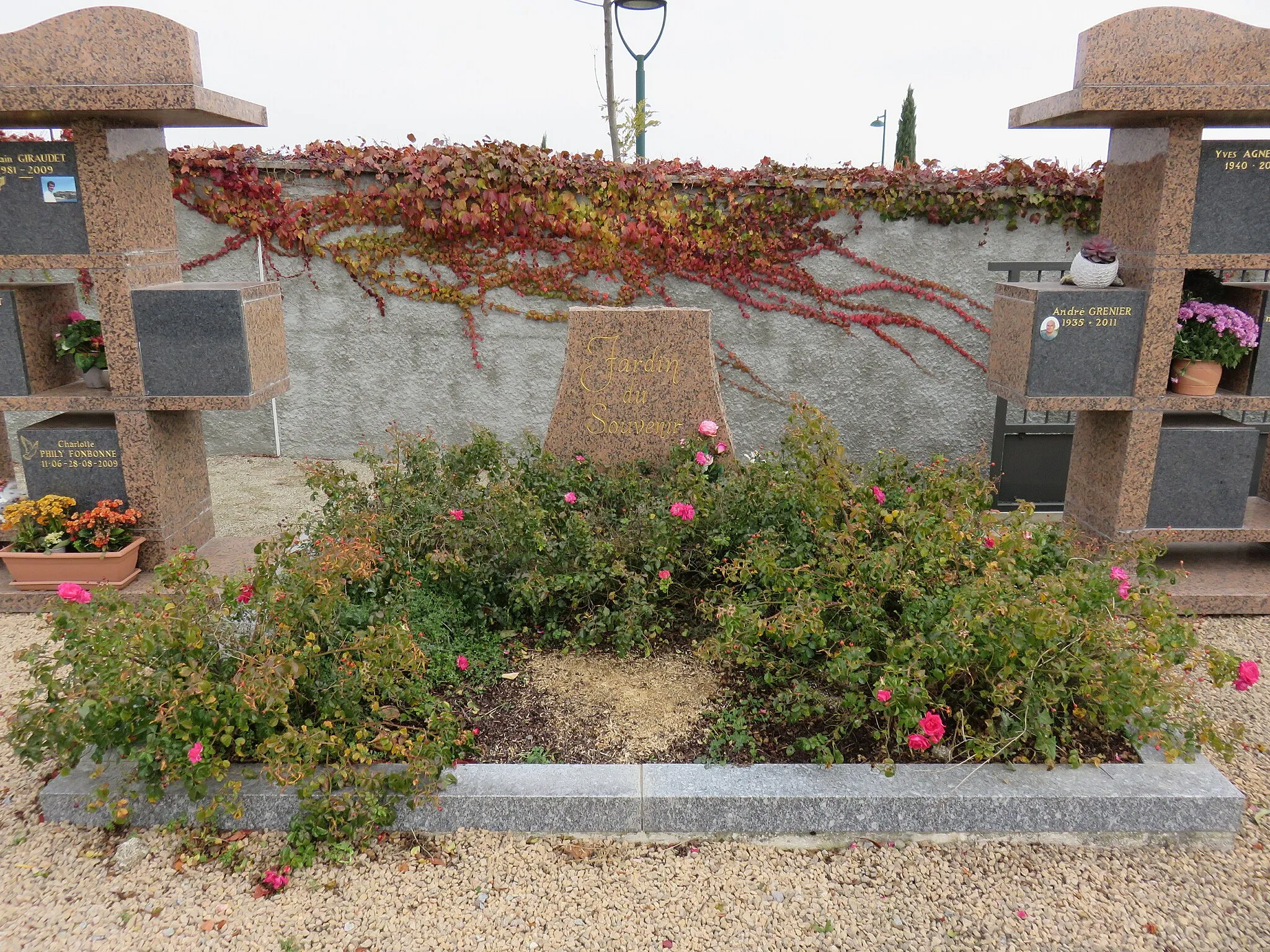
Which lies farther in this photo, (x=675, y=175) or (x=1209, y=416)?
(x=675, y=175)

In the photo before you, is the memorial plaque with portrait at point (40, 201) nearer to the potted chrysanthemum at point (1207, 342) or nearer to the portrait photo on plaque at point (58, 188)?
the portrait photo on plaque at point (58, 188)

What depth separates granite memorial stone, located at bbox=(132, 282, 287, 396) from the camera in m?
3.98

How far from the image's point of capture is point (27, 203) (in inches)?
153

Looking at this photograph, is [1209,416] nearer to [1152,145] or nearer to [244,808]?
[1152,145]

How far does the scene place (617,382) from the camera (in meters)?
4.52

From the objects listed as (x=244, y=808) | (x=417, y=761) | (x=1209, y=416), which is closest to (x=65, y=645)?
(x=244, y=808)

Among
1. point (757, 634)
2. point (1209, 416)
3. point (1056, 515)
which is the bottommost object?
point (1056, 515)

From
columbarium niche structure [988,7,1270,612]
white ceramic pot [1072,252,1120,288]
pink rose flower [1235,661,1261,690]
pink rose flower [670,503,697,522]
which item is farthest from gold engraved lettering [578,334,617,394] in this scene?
pink rose flower [1235,661,1261,690]

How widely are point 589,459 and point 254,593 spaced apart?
1897 millimetres

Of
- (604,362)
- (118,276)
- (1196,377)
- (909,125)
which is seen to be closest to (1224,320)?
(1196,377)

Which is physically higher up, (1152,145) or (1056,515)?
(1152,145)

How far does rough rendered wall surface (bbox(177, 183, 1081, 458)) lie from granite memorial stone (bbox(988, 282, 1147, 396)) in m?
2.56

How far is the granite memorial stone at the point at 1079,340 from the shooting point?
13.2 ft

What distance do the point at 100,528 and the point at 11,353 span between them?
92 cm
